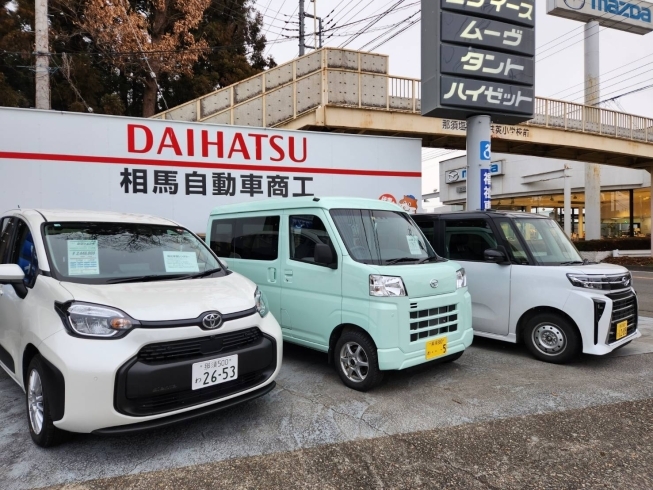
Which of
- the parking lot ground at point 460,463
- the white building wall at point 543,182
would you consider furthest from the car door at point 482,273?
the white building wall at point 543,182

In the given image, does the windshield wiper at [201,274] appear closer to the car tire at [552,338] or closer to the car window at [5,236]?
the car window at [5,236]

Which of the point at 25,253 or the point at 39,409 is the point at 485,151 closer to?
the point at 25,253

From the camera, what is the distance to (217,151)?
26.6ft

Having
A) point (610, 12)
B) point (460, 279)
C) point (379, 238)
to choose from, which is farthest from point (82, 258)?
point (610, 12)

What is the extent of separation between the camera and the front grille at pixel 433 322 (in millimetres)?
3898

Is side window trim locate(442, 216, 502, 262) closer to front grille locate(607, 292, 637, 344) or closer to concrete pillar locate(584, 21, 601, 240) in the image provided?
front grille locate(607, 292, 637, 344)

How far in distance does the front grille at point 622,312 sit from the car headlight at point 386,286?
2520mm

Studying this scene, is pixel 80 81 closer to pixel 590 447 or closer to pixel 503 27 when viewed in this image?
pixel 503 27

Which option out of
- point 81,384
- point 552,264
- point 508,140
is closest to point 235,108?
point 508,140

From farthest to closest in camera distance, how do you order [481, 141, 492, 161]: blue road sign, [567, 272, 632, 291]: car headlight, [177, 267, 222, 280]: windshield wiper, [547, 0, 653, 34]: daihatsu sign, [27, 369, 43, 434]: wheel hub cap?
1. [547, 0, 653, 34]: daihatsu sign
2. [481, 141, 492, 161]: blue road sign
3. [567, 272, 632, 291]: car headlight
4. [177, 267, 222, 280]: windshield wiper
5. [27, 369, 43, 434]: wheel hub cap

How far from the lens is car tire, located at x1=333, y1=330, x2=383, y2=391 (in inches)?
151

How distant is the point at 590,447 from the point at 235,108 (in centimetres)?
1113

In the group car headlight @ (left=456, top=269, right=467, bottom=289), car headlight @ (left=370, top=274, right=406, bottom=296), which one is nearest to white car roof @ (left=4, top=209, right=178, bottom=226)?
car headlight @ (left=370, top=274, right=406, bottom=296)

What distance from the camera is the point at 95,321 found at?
2.69 meters
